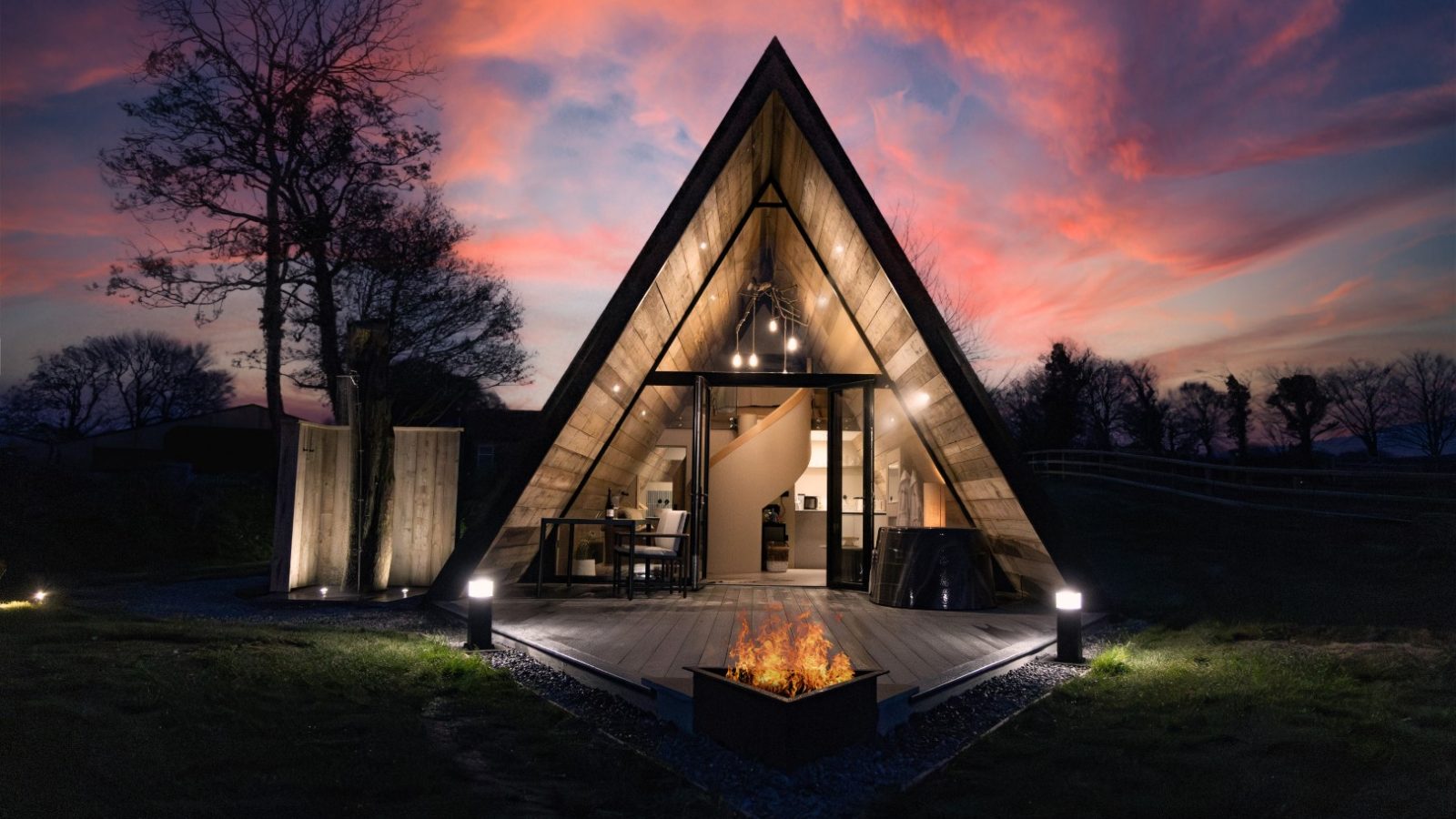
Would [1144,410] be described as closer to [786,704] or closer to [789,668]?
[789,668]

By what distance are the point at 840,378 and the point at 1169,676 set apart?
456cm

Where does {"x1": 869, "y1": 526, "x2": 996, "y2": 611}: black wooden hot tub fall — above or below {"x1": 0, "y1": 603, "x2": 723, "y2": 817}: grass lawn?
above

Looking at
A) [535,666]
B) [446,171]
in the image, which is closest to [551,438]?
[535,666]

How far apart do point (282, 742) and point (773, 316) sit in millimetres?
7494

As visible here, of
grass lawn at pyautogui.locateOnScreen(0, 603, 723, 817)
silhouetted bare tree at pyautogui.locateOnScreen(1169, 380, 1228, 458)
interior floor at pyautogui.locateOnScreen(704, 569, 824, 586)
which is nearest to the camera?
grass lawn at pyautogui.locateOnScreen(0, 603, 723, 817)

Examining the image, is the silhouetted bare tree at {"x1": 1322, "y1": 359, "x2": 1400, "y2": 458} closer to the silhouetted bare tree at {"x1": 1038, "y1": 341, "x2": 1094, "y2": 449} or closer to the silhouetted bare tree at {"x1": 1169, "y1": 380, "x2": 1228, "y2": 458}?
the silhouetted bare tree at {"x1": 1169, "y1": 380, "x2": 1228, "y2": 458}

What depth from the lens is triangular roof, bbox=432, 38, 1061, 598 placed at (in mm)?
6125

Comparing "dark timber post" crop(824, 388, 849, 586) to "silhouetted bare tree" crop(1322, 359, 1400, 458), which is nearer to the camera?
"dark timber post" crop(824, 388, 849, 586)

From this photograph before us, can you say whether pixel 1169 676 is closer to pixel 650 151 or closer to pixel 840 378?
pixel 840 378

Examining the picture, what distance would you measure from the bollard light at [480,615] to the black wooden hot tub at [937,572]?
3.57 m

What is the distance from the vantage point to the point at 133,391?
68.8ft

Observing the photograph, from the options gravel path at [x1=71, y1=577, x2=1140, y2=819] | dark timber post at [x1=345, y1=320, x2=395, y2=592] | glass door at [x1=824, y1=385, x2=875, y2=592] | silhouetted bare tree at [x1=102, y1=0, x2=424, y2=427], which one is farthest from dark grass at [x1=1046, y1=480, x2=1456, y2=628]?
silhouetted bare tree at [x1=102, y1=0, x2=424, y2=427]

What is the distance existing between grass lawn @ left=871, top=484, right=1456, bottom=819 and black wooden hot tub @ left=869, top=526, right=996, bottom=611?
0.92 m

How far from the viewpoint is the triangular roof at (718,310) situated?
6125 mm
